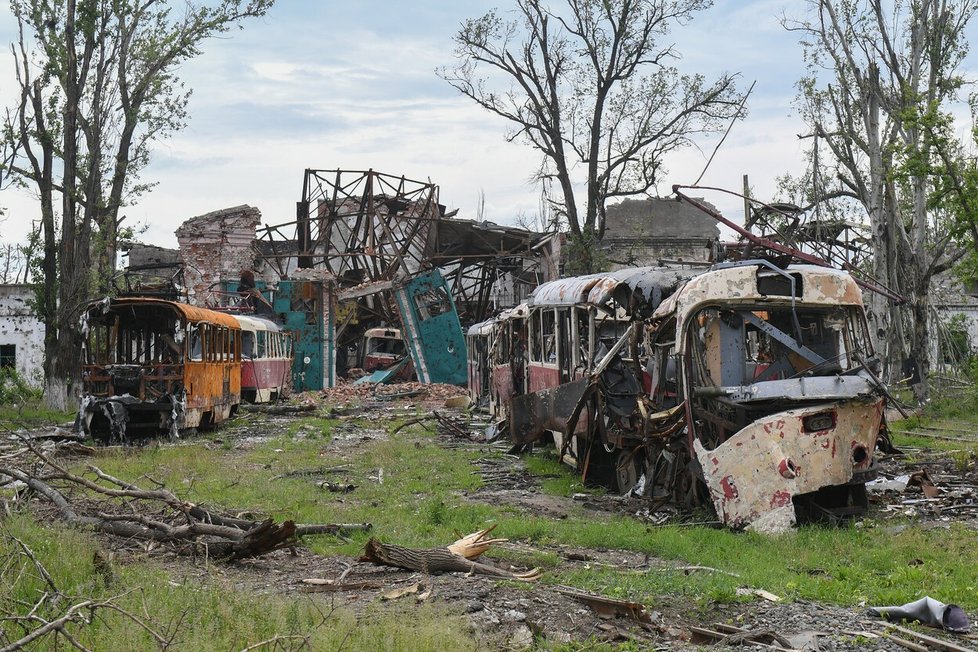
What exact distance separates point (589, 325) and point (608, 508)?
2.70 m

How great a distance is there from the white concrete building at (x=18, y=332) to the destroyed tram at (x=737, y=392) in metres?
34.7

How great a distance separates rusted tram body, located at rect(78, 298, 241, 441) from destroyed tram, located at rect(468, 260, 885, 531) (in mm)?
9381

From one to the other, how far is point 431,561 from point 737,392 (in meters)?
3.53

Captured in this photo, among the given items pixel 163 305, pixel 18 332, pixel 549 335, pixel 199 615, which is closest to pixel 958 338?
pixel 549 335

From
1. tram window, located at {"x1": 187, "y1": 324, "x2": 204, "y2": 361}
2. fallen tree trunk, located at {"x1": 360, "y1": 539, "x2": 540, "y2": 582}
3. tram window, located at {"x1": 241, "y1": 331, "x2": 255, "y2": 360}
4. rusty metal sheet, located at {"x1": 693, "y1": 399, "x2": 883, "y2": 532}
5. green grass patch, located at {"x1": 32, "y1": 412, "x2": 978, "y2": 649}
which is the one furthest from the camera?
tram window, located at {"x1": 241, "y1": 331, "x2": 255, "y2": 360}

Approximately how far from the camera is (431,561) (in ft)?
26.1

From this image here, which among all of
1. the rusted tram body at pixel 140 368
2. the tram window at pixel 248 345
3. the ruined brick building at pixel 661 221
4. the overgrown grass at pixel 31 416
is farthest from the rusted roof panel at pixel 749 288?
the ruined brick building at pixel 661 221

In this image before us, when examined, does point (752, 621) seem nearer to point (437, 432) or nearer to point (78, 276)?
point (437, 432)

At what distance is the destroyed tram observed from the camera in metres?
9.56

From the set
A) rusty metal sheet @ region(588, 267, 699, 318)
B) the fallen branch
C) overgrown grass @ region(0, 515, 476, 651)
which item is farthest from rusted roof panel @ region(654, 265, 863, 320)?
overgrown grass @ region(0, 515, 476, 651)

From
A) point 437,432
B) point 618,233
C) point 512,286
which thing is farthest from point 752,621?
point 618,233

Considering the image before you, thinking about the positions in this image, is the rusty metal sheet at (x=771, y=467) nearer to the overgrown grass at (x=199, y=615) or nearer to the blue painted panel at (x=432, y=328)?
Answer: the overgrown grass at (x=199, y=615)

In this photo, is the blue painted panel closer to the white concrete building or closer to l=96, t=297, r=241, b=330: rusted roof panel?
the white concrete building

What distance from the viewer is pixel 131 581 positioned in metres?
7.28
